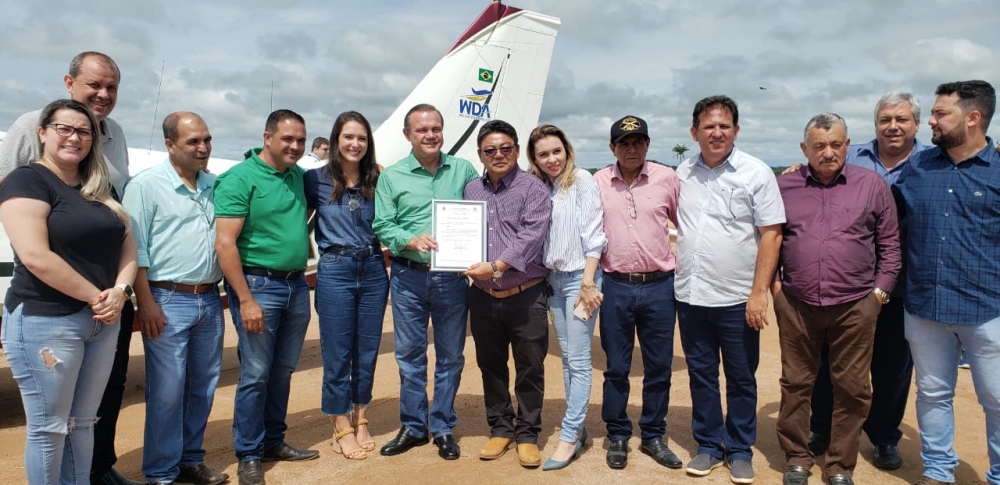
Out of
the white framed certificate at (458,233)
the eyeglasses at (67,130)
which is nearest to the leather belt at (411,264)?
the white framed certificate at (458,233)

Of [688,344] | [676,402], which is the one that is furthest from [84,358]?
[676,402]

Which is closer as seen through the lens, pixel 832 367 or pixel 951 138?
pixel 951 138

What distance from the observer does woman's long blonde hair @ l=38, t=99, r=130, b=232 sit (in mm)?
2631

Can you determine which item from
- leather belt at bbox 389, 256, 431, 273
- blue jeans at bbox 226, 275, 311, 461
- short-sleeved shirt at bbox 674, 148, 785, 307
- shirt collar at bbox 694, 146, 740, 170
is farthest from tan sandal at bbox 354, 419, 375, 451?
shirt collar at bbox 694, 146, 740, 170

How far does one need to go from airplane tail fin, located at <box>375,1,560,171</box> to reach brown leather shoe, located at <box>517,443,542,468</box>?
218 inches

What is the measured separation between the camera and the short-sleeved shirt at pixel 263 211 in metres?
3.28

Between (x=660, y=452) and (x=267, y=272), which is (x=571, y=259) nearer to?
(x=660, y=452)

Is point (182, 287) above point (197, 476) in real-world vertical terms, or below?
above

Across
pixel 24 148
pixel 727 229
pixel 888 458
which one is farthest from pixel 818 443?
pixel 24 148

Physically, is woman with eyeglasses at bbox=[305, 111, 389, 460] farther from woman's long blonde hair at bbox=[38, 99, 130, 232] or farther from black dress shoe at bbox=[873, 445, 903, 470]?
black dress shoe at bbox=[873, 445, 903, 470]

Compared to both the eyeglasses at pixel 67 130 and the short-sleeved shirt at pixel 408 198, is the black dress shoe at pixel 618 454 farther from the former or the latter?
the eyeglasses at pixel 67 130

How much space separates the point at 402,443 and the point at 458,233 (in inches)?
56.2

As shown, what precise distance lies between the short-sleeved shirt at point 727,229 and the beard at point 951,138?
33.0 inches

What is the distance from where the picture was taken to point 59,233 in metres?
2.58
